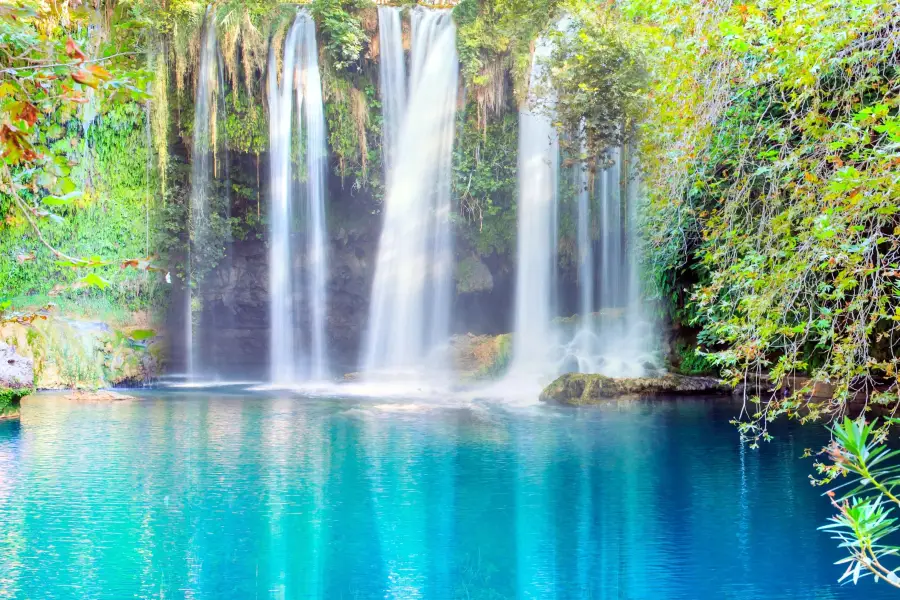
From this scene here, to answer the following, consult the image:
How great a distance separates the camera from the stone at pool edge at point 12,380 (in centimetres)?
1163

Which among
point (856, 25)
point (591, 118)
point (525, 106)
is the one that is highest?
point (525, 106)

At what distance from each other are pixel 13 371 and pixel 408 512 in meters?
7.42

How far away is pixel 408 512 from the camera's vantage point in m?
7.24

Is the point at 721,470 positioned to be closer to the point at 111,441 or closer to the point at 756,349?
the point at 756,349

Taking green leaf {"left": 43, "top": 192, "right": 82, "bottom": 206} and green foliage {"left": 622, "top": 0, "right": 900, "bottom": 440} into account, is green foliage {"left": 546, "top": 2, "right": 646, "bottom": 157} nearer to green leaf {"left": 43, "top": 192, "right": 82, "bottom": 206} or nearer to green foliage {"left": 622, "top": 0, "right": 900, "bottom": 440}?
green foliage {"left": 622, "top": 0, "right": 900, "bottom": 440}

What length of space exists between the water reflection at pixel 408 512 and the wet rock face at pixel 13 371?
596 millimetres

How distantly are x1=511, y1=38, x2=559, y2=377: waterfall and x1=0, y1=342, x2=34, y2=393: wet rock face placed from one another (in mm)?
9231

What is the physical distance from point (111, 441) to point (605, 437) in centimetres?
610

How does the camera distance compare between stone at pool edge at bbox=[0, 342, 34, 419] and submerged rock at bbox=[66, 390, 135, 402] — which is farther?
submerged rock at bbox=[66, 390, 135, 402]

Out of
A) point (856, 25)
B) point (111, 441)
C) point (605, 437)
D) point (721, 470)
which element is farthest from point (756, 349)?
point (111, 441)

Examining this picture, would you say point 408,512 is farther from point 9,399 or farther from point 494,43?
point 494,43

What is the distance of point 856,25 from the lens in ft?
15.8

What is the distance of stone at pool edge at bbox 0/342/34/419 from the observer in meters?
11.6

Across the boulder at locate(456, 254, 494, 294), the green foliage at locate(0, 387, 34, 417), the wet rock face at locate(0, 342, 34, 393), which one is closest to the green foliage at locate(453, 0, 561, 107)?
the boulder at locate(456, 254, 494, 294)
